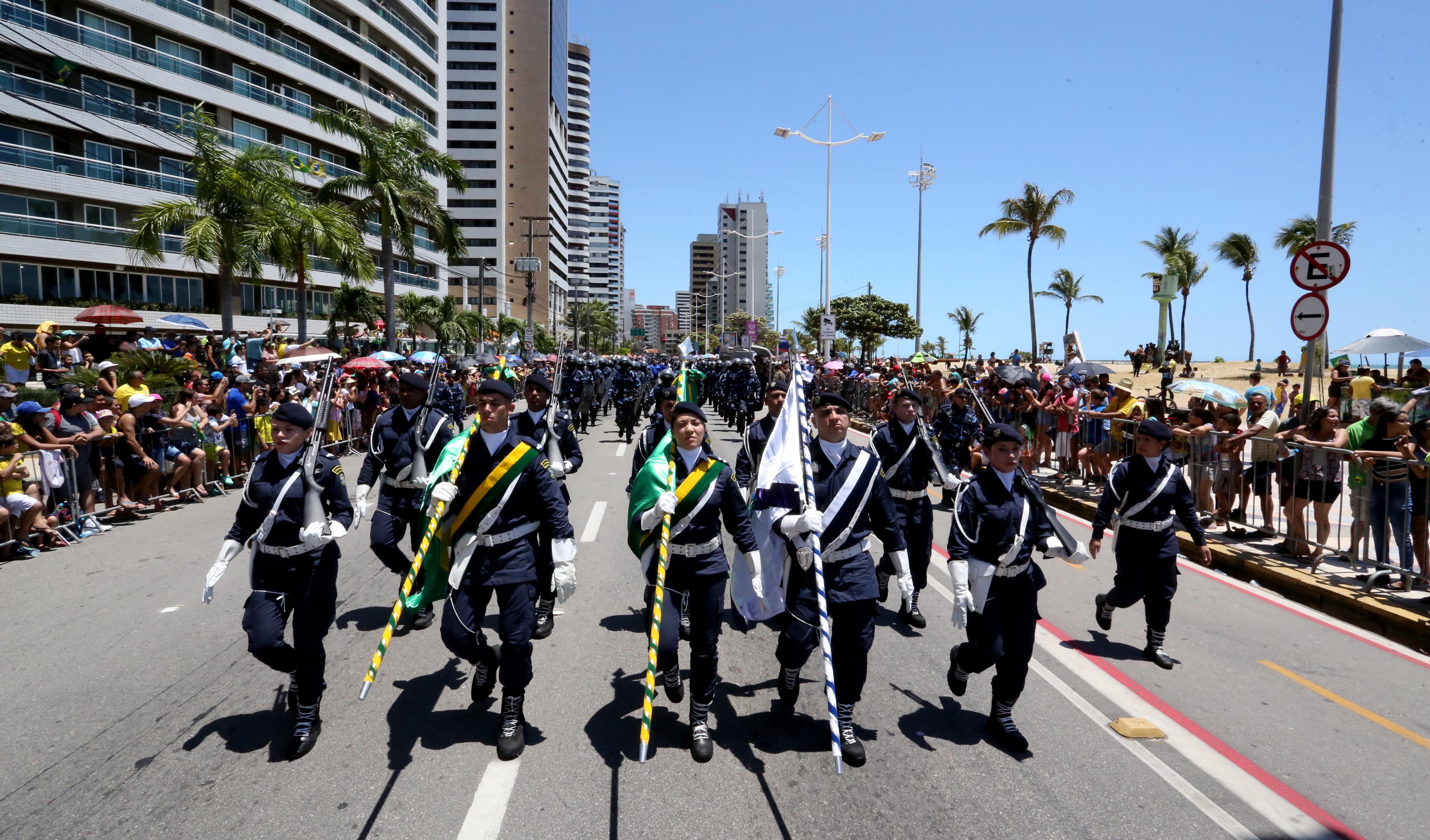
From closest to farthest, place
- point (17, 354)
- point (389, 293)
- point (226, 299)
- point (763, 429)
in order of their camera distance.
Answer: point (763, 429) → point (17, 354) → point (226, 299) → point (389, 293)

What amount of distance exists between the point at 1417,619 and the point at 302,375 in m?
19.2

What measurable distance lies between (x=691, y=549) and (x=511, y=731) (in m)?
1.36

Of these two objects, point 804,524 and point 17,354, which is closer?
point 804,524

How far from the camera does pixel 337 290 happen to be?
153ft

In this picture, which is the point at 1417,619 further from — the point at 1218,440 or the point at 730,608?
the point at 730,608

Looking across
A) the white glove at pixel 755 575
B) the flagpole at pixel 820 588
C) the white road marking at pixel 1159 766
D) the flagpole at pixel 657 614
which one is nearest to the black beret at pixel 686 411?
the flagpole at pixel 657 614

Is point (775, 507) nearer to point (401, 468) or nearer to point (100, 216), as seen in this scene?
point (401, 468)

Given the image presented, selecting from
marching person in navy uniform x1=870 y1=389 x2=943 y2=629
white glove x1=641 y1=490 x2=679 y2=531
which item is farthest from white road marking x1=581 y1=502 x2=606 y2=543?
white glove x1=641 y1=490 x2=679 y2=531

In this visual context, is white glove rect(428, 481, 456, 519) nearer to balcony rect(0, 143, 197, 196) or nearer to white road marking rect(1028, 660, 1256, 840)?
white road marking rect(1028, 660, 1256, 840)

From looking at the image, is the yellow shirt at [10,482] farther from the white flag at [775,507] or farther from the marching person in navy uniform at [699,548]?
the white flag at [775,507]

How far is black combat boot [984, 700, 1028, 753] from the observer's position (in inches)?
181

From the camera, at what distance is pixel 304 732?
4.49 m

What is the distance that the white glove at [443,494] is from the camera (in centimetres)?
454

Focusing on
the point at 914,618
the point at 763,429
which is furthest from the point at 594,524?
the point at 914,618
